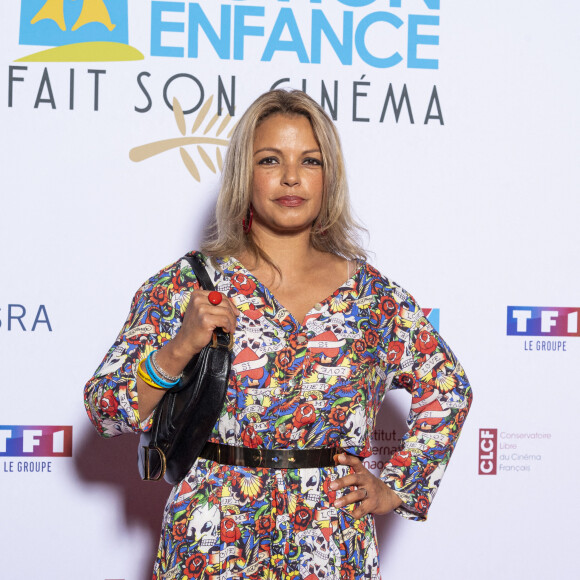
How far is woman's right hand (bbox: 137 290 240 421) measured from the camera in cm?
165

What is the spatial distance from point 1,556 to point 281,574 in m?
1.39

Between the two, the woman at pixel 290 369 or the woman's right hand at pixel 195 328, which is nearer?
the woman's right hand at pixel 195 328

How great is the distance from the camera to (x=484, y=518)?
2.94m

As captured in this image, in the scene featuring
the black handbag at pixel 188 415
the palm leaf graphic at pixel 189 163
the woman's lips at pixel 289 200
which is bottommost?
the black handbag at pixel 188 415

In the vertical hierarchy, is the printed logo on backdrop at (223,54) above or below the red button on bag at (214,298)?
above

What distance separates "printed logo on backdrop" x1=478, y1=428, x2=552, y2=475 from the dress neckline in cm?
120

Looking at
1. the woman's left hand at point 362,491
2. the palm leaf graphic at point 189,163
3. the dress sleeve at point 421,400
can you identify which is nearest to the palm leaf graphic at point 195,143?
the palm leaf graphic at point 189,163

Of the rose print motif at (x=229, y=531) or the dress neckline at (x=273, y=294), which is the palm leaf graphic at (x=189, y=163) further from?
the rose print motif at (x=229, y=531)

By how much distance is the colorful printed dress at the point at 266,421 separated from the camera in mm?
1763

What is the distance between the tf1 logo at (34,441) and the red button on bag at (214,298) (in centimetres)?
132

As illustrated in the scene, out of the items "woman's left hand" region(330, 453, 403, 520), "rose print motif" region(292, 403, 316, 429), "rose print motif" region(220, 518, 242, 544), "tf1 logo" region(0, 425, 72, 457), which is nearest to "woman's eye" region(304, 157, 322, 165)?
"rose print motif" region(292, 403, 316, 429)

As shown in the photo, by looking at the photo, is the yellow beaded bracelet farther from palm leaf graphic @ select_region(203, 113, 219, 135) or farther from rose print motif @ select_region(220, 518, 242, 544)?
palm leaf graphic @ select_region(203, 113, 219, 135)

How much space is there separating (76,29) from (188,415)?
5.09 ft

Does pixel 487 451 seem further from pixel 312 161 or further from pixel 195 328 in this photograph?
pixel 195 328
